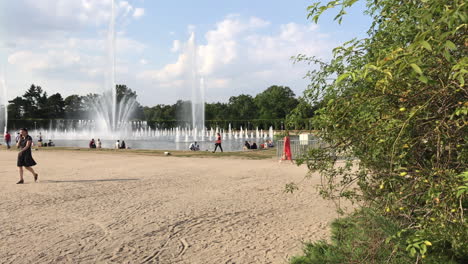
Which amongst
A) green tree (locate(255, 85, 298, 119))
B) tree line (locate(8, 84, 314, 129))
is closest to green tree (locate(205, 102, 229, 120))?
tree line (locate(8, 84, 314, 129))

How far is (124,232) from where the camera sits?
6719 mm

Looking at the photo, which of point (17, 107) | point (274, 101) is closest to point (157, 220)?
point (274, 101)

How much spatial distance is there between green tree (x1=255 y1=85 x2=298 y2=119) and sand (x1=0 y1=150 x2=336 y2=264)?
9581 centimetres

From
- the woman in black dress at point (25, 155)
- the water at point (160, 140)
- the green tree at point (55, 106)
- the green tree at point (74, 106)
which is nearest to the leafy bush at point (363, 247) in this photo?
the woman in black dress at point (25, 155)

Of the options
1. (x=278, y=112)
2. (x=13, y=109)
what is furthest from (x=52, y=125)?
(x=278, y=112)

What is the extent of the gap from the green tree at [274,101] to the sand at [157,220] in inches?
3772

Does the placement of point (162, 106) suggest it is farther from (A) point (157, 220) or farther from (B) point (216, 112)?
(A) point (157, 220)

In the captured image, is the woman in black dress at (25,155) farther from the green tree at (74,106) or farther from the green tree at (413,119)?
the green tree at (74,106)

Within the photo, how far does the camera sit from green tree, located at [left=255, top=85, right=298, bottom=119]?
109312mm

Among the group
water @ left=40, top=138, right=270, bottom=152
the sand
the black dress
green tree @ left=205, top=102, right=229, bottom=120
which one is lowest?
the sand

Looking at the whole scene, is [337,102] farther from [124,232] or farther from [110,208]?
[110,208]

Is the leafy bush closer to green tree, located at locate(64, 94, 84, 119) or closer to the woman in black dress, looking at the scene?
the woman in black dress

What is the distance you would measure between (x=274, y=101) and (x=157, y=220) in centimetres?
10934

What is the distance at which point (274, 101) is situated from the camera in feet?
379
